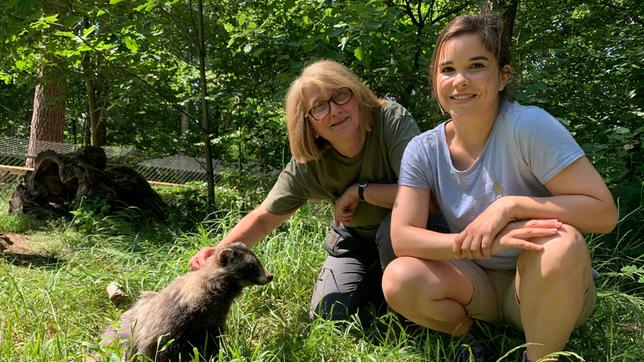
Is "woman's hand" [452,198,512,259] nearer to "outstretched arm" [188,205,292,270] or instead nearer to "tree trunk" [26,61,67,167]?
"outstretched arm" [188,205,292,270]

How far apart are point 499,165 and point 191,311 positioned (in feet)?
5.63

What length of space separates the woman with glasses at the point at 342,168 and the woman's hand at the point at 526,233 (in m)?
0.90

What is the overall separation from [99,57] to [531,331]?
5922 millimetres

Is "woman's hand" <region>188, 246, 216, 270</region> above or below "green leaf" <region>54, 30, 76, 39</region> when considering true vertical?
below

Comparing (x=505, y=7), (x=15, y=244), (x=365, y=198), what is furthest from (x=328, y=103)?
(x=15, y=244)

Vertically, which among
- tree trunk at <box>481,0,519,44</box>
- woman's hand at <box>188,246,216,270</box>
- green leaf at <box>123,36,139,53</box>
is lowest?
woman's hand at <box>188,246,216,270</box>

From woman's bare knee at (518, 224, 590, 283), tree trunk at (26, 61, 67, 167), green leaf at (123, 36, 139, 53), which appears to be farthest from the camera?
tree trunk at (26, 61, 67, 167)

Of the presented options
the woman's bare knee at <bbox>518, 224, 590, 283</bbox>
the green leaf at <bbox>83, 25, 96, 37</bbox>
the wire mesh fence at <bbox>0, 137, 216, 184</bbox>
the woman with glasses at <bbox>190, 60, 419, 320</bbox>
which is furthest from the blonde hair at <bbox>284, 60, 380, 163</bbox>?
the wire mesh fence at <bbox>0, 137, 216, 184</bbox>

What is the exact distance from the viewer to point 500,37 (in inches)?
97.4

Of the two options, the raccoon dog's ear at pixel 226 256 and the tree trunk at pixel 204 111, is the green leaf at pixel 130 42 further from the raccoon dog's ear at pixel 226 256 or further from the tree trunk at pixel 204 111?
the raccoon dog's ear at pixel 226 256

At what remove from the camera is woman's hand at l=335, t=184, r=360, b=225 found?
3.26m

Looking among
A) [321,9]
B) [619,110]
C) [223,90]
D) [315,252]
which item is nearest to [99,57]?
[223,90]

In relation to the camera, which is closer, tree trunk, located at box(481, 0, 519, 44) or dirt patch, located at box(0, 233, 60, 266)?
tree trunk, located at box(481, 0, 519, 44)

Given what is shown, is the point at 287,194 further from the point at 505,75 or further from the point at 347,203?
the point at 505,75
